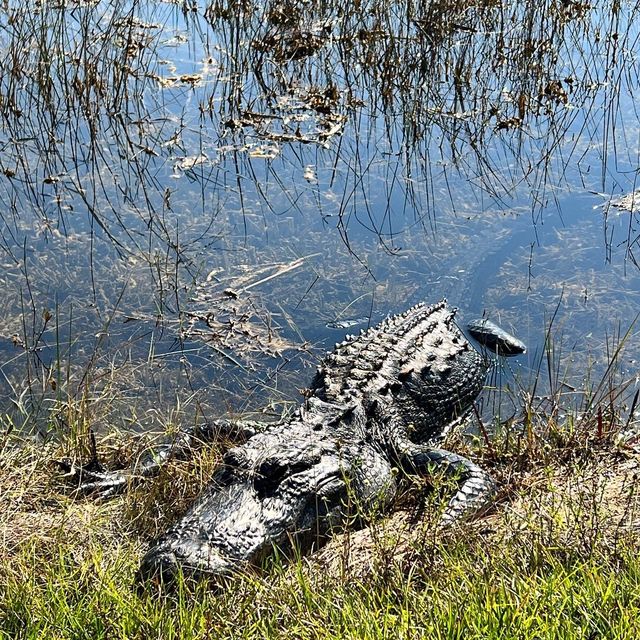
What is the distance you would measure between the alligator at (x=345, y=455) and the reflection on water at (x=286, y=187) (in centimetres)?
37

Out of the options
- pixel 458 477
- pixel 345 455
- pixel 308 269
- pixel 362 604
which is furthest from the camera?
pixel 308 269

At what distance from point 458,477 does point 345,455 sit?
1.83ft

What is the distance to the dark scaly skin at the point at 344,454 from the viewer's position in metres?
3.35

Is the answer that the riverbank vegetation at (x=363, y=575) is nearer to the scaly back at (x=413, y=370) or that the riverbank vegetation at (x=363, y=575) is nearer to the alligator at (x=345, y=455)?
the alligator at (x=345, y=455)

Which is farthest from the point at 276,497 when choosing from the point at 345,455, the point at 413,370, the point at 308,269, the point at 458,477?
the point at 308,269

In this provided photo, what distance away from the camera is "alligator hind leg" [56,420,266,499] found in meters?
4.14

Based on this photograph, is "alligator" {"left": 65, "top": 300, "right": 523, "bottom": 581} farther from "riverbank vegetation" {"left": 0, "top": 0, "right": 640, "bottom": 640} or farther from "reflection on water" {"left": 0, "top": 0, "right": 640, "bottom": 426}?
"reflection on water" {"left": 0, "top": 0, "right": 640, "bottom": 426}

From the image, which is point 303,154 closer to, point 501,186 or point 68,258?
point 501,186

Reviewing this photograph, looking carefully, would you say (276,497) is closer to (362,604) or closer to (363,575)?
(363,575)

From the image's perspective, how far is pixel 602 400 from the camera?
176 inches

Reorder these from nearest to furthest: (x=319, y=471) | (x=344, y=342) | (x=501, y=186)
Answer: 1. (x=319, y=471)
2. (x=344, y=342)
3. (x=501, y=186)

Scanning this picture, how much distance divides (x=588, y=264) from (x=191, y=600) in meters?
3.99

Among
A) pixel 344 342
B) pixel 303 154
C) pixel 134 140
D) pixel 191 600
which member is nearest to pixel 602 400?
pixel 344 342

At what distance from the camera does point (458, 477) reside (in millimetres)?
3992
